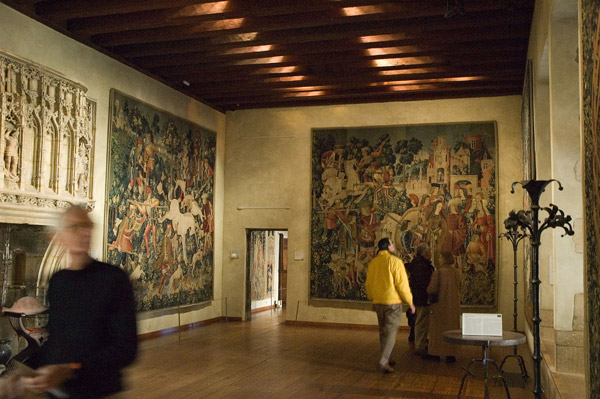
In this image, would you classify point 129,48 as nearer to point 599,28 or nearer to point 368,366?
point 368,366

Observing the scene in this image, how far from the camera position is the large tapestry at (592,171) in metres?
3.69

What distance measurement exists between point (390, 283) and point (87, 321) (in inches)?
261

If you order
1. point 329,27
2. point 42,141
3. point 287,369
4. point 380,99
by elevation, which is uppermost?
point 329,27

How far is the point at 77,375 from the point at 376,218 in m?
12.9

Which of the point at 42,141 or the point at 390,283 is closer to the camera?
the point at 390,283

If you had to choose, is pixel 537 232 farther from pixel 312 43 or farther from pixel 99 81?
pixel 99 81

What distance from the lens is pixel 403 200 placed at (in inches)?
603

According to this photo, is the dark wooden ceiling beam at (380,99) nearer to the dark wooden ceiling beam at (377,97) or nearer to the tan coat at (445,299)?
the dark wooden ceiling beam at (377,97)

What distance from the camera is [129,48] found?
12062mm

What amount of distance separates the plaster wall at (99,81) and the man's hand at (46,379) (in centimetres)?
715

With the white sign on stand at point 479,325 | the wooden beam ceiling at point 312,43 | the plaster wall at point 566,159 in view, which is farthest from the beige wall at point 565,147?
the wooden beam ceiling at point 312,43

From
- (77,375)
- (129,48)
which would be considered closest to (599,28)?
(77,375)

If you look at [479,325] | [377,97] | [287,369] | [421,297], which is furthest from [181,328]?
[479,325]

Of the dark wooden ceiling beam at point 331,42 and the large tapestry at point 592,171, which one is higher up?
the dark wooden ceiling beam at point 331,42
